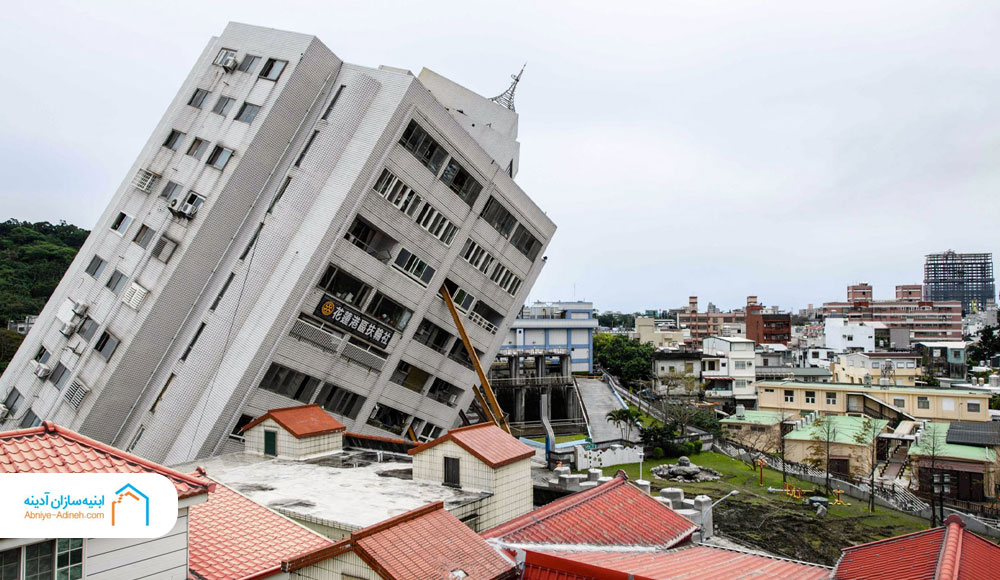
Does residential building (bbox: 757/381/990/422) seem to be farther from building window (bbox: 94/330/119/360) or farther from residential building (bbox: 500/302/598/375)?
building window (bbox: 94/330/119/360)

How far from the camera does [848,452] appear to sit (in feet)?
Result: 177

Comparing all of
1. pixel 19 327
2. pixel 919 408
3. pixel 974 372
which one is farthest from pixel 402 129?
pixel 974 372

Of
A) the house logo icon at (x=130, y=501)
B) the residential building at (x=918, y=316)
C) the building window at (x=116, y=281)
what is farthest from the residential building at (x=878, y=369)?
the house logo icon at (x=130, y=501)

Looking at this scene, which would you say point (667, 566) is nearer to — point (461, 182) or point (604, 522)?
point (604, 522)

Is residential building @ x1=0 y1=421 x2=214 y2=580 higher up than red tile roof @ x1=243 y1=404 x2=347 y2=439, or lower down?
lower down

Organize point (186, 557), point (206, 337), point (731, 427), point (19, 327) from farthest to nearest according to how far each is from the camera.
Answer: point (19, 327) < point (731, 427) < point (206, 337) < point (186, 557)

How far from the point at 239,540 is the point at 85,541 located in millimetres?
4316

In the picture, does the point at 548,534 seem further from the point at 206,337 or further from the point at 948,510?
the point at 948,510

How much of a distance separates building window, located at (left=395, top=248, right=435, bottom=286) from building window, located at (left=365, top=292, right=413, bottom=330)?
69.4 inches

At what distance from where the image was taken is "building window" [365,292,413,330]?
33.8m

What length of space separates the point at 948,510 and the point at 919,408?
3219cm

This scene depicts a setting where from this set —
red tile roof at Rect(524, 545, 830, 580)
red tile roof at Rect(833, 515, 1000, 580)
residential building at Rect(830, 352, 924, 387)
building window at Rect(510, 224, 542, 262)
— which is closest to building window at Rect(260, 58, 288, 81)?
building window at Rect(510, 224, 542, 262)

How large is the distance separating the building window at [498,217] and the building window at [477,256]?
1744 mm

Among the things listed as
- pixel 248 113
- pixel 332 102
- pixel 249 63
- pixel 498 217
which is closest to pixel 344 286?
pixel 332 102
